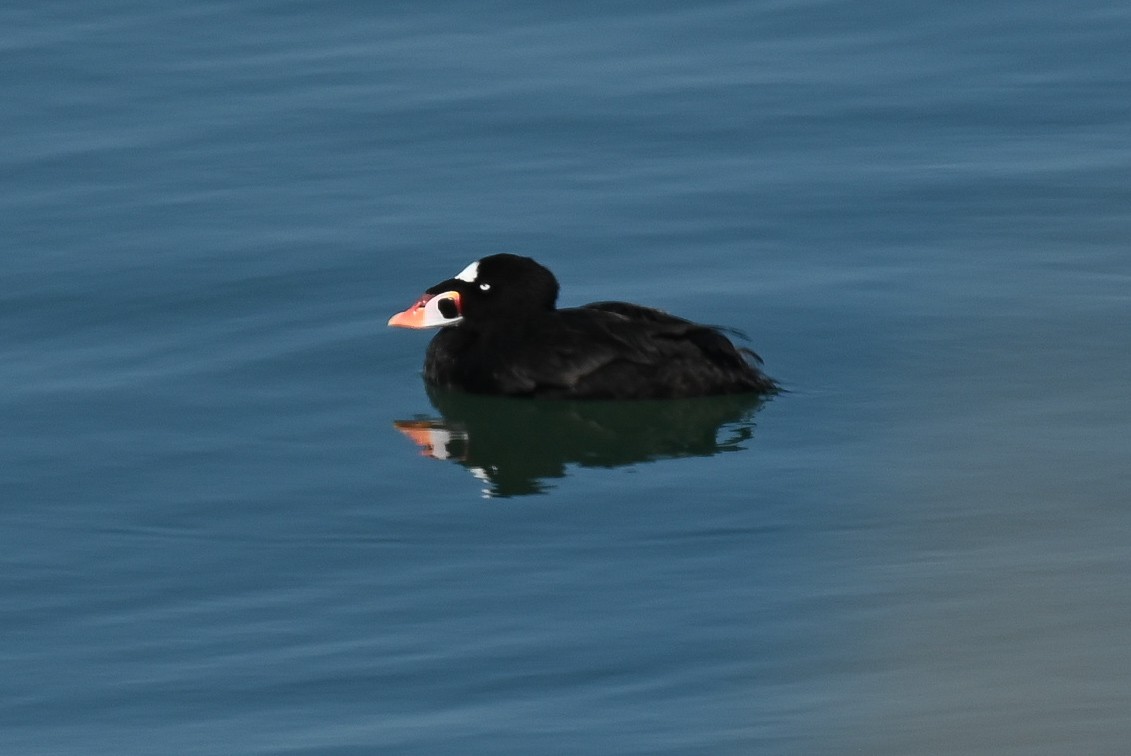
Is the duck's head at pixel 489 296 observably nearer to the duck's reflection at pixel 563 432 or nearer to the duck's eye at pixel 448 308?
the duck's eye at pixel 448 308

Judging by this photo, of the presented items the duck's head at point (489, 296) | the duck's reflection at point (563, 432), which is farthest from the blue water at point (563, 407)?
the duck's head at point (489, 296)

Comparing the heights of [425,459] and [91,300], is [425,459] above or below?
below

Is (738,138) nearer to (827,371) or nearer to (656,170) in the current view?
(656,170)

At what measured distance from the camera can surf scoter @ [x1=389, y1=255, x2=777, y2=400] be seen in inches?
361

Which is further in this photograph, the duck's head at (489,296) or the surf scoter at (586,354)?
the duck's head at (489,296)

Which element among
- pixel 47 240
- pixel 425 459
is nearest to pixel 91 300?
pixel 47 240

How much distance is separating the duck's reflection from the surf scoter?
0.21 feet

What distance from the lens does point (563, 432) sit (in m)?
9.15

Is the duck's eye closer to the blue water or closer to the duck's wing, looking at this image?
the blue water

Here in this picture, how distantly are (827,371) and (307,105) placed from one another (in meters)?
6.18

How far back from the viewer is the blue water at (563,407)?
5.69 metres

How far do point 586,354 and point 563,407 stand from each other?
292 mm

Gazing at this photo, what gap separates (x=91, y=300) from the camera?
36.3 ft

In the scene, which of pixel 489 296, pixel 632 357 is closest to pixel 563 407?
pixel 632 357
